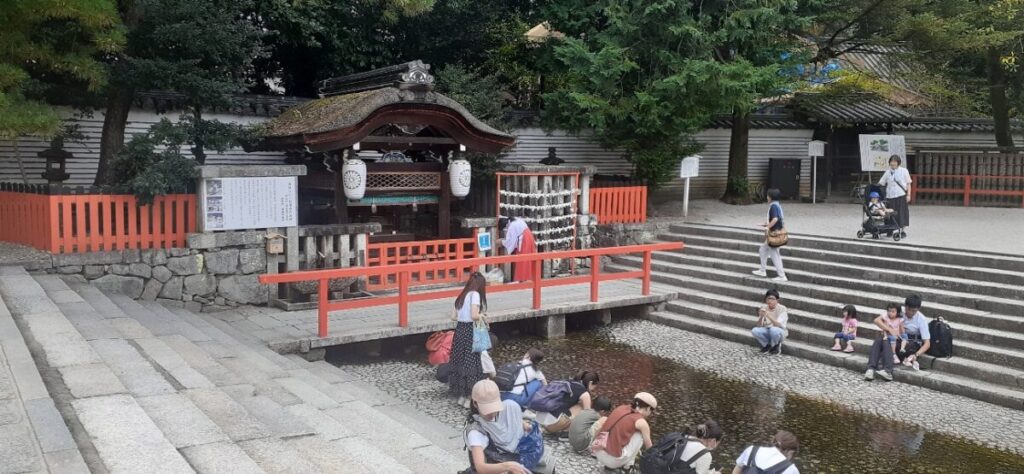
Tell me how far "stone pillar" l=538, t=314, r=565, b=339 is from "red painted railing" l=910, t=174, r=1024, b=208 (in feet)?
47.0

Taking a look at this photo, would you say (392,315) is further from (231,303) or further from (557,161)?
(557,161)

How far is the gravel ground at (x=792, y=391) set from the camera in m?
8.71

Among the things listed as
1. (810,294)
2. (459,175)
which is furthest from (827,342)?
(459,175)

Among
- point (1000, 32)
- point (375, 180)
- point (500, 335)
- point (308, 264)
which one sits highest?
point (1000, 32)

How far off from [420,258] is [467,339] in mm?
5179

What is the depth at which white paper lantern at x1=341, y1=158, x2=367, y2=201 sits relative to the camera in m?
13.9

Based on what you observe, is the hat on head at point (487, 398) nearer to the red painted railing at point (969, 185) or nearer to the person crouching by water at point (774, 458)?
the person crouching by water at point (774, 458)

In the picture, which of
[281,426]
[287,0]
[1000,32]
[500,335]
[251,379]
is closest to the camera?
[281,426]

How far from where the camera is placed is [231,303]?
12727 millimetres

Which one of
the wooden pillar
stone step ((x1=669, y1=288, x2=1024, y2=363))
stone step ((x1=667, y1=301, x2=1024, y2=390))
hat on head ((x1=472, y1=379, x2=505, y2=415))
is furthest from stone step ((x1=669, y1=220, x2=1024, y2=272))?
hat on head ((x1=472, y1=379, x2=505, y2=415))

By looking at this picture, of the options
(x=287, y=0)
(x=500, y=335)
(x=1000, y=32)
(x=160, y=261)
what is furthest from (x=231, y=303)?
(x=1000, y=32)

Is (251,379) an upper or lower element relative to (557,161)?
lower

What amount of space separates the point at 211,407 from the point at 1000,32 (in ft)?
65.7

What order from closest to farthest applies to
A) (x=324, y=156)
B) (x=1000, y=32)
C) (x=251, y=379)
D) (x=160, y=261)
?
(x=251, y=379) → (x=160, y=261) → (x=324, y=156) → (x=1000, y=32)
